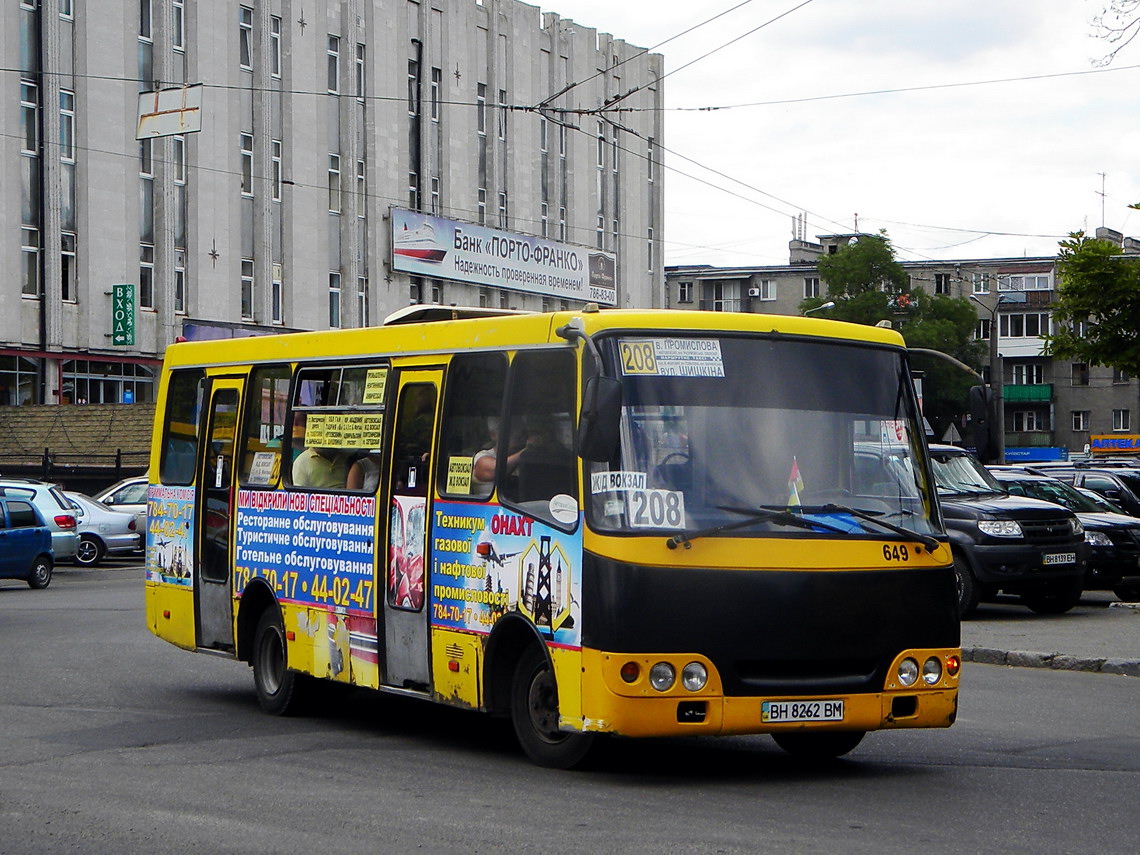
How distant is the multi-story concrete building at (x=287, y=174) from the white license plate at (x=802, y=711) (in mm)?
29129

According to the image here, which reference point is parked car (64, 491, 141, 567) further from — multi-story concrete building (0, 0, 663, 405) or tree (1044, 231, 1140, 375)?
tree (1044, 231, 1140, 375)

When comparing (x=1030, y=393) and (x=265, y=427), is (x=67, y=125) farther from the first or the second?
(x=1030, y=393)

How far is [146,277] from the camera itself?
51.7m

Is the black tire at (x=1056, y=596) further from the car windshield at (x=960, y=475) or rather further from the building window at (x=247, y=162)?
the building window at (x=247, y=162)

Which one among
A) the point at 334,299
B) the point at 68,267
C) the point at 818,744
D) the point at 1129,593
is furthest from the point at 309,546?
the point at 334,299

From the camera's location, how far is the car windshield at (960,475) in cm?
2036

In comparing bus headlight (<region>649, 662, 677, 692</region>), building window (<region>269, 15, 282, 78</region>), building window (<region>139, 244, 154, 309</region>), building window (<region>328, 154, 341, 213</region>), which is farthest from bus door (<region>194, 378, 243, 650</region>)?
building window (<region>328, 154, 341, 213</region>)

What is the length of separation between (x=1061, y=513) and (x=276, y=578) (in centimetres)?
1071

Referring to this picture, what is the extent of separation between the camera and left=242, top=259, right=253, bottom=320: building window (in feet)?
181

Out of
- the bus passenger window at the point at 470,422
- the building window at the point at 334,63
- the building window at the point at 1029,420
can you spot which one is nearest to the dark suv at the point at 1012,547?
the bus passenger window at the point at 470,422

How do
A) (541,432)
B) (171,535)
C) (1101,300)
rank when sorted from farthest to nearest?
(1101,300) < (171,535) < (541,432)

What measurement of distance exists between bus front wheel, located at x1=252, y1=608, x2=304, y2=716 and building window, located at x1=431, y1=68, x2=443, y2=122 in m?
52.6

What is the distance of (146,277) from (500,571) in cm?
4432

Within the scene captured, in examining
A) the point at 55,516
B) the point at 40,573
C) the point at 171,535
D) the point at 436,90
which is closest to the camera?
the point at 171,535
